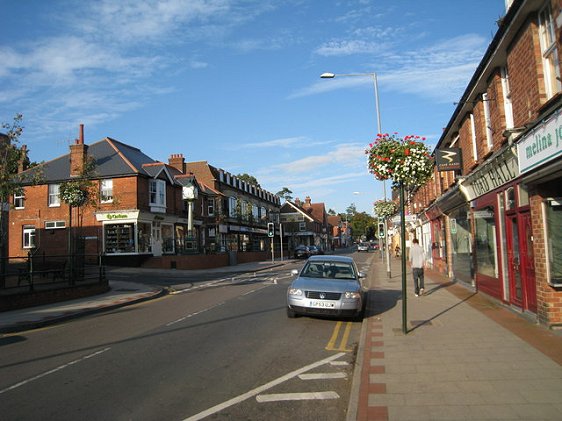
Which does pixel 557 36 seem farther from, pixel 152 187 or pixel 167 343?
pixel 152 187

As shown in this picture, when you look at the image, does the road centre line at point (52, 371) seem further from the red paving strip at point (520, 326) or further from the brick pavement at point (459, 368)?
the red paving strip at point (520, 326)

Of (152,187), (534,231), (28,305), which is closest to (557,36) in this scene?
(534,231)

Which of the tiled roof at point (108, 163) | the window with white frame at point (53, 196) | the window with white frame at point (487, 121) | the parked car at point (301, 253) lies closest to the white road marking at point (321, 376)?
the window with white frame at point (487, 121)

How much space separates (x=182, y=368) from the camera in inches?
260

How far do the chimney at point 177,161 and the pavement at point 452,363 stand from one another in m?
33.9

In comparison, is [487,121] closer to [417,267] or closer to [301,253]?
Answer: [417,267]

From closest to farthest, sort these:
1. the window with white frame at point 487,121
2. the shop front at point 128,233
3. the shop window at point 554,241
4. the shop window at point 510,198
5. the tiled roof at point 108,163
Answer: the shop window at point 554,241
the shop window at point 510,198
the window with white frame at point 487,121
the shop front at point 128,233
the tiled roof at point 108,163

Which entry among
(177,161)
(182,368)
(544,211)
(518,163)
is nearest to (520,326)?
(544,211)

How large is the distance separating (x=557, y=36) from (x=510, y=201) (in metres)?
3.90

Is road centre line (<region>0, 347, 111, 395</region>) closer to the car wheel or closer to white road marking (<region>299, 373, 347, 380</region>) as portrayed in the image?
white road marking (<region>299, 373, 347, 380</region>)

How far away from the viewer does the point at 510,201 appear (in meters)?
10.2

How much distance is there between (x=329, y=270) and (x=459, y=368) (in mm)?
5498

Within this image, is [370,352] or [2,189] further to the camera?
[2,189]

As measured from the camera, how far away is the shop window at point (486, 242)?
12055 millimetres
